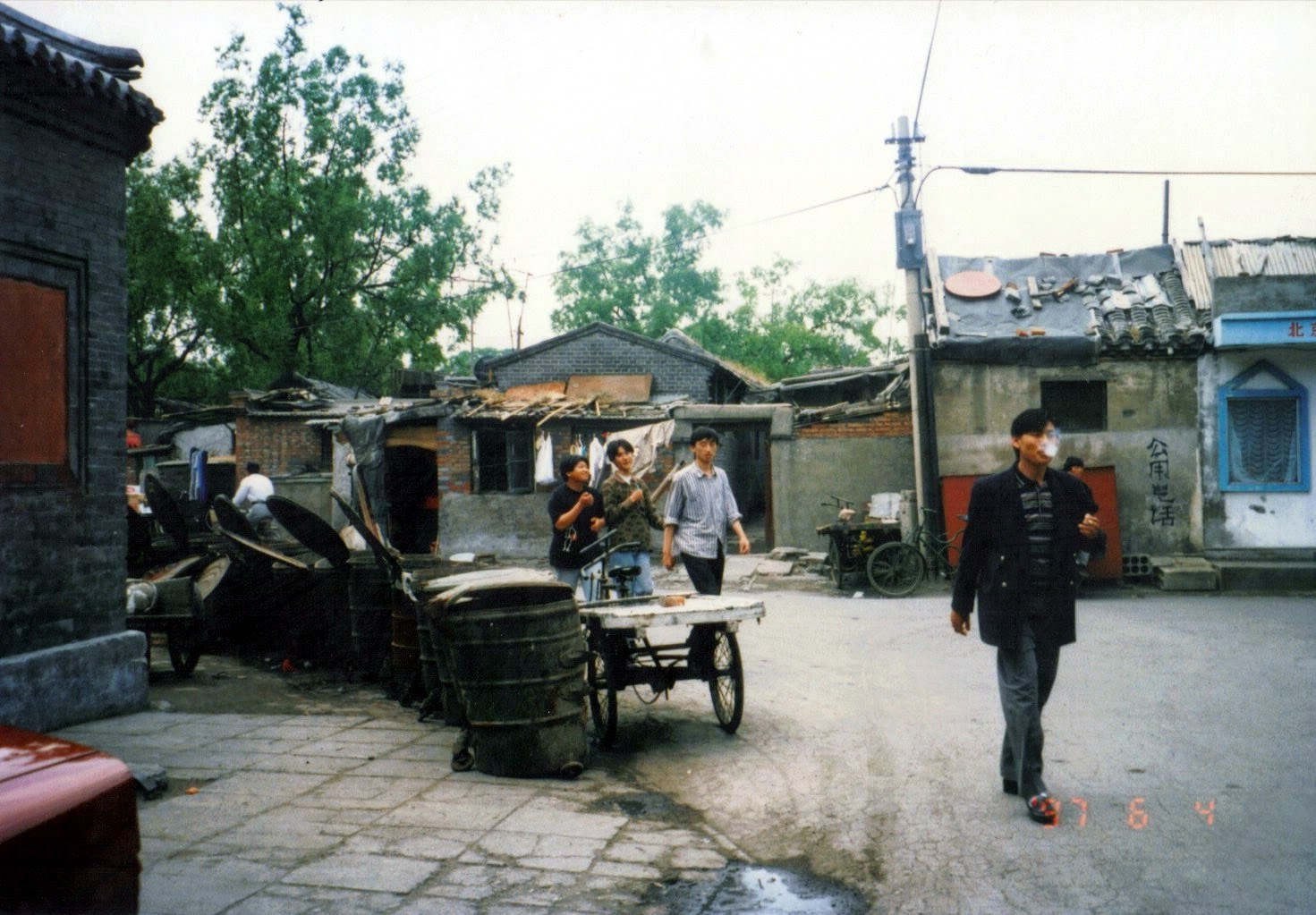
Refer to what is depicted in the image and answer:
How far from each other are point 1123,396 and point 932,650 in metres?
8.35

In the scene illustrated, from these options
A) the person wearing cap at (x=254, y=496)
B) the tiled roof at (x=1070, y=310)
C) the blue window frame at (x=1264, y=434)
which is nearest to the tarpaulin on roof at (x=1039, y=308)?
the tiled roof at (x=1070, y=310)

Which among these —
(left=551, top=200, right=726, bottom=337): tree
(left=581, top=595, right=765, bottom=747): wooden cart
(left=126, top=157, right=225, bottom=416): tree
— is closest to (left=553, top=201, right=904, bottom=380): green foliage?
(left=551, top=200, right=726, bottom=337): tree

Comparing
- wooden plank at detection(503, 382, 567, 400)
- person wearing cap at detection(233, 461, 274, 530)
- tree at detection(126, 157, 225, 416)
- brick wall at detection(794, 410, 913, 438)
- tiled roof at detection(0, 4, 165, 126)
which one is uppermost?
tree at detection(126, 157, 225, 416)

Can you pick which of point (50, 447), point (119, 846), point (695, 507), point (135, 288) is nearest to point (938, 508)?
point (695, 507)

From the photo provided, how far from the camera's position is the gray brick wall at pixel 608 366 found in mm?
26891

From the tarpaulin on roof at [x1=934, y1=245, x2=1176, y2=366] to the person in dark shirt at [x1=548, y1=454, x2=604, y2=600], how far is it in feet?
32.0

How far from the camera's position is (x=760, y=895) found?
4184 mm

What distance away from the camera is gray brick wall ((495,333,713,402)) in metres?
26.9

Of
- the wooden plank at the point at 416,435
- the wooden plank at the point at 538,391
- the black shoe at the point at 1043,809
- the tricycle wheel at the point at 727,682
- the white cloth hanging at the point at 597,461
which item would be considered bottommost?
the black shoe at the point at 1043,809

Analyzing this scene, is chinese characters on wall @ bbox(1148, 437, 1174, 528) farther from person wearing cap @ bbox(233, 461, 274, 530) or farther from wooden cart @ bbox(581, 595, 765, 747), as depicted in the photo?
person wearing cap @ bbox(233, 461, 274, 530)

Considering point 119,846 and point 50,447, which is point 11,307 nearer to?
point 50,447

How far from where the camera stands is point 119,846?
2.38m

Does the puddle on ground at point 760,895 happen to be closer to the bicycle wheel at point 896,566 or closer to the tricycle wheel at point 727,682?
the tricycle wheel at point 727,682

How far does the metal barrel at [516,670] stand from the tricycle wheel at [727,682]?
1208mm
